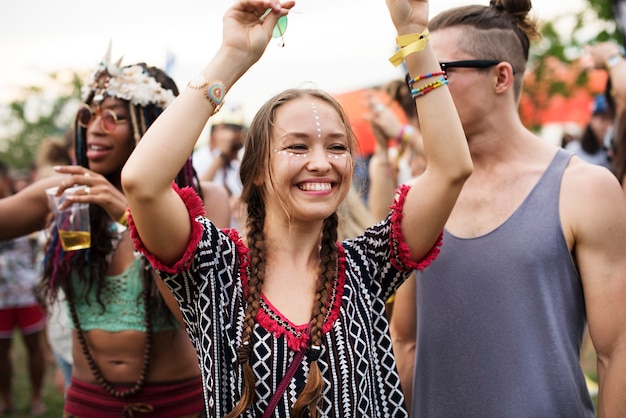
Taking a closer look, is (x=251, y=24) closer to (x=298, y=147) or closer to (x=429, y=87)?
(x=298, y=147)

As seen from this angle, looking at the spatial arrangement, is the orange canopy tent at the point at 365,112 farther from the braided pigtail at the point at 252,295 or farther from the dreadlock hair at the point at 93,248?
the braided pigtail at the point at 252,295

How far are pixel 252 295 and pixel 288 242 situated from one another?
0.24 m

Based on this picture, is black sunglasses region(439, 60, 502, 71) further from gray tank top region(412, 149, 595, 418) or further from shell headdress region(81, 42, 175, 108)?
shell headdress region(81, 42, 175, 108)

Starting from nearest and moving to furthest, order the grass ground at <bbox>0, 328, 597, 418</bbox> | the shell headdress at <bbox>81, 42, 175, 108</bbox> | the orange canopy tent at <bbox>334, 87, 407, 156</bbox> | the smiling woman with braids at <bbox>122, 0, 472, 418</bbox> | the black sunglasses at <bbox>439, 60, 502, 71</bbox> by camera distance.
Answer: the smiling woman with braids at <bbox>122, 0, 472, 418</bbox>
the black sunglasses at <bbox>439, 60, 502, 71</bbox>
the shell headdress at <bbox>81, 42, 175, 108</bbox>
the orange canopy tent at <bbox>334, 87, 407, 156</bbox>
the grass ground at <bbox>0, 328, 597, 418</bbox>

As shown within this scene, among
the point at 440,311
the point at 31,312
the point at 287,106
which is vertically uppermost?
the point at 287,106

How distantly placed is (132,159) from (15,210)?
1.65 meters

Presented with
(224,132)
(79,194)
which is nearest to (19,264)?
(224,132)

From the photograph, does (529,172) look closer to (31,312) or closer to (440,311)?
(440,311)

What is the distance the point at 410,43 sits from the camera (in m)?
1.96

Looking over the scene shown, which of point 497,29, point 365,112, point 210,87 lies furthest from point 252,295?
point 365,112

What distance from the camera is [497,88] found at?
2.50 m

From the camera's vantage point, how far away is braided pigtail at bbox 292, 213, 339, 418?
1806 millimetres

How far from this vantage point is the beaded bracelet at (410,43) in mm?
1957

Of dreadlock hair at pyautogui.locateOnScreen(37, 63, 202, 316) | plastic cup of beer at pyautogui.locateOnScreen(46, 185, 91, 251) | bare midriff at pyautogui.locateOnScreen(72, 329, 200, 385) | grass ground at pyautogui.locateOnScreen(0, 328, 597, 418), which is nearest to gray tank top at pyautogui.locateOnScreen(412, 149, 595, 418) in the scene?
bare midriff at pyautogui.locateOnScreen(72, 329, 200, 385)
